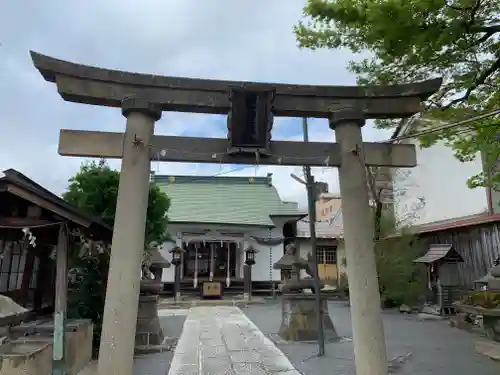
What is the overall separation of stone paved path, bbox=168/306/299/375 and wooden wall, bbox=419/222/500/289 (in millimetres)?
8297

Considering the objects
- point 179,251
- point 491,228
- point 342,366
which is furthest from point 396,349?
point 179,251

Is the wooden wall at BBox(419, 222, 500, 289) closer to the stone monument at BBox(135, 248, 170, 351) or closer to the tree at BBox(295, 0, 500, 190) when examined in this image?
the tree at BBox(295, 0, 500, 190)

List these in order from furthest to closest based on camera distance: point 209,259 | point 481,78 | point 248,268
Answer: point 209,259
point 248,268
point 481,78

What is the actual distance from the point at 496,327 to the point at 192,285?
16.6m

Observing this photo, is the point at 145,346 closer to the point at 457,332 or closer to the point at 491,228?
the point at 457,332

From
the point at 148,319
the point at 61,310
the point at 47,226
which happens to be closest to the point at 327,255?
the point at 148,319

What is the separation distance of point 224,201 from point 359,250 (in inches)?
792

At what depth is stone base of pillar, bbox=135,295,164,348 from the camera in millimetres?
9395

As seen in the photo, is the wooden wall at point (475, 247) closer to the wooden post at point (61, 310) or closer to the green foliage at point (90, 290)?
the green foliage at point (90, 290)

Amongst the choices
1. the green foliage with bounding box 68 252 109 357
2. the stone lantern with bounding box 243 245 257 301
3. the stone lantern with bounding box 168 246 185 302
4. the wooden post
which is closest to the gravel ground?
the wooden post

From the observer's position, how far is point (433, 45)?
24.0 ft

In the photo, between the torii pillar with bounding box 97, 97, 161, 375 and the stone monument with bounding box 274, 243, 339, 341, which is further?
the stone monument with bounding box 274, 243, 339, 341

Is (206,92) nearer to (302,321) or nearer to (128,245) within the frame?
(128,245)

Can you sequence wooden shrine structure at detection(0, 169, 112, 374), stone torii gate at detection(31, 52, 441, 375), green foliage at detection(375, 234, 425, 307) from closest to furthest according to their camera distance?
1. stone torii gate at detection(31, 52, 441, 375)
2. wooden shrine structure at detection(0, 169, 112, 374)
3. green foliage at detection(375, 234, 425, 307)
